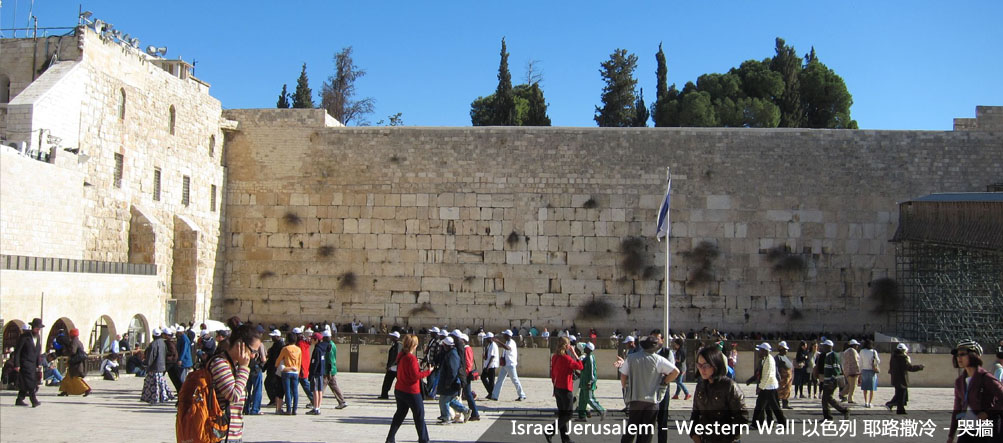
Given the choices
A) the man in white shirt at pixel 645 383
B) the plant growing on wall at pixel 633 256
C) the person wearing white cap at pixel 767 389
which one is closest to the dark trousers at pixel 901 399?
the person wearing white cap at pixel 767 389

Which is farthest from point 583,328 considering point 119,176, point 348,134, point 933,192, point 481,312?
Answer: point 119,176

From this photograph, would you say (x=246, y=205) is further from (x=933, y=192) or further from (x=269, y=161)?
(x=933, y=192)

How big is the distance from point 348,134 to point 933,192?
13.6 metres

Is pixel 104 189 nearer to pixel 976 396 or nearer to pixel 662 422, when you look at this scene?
pixel 662 422

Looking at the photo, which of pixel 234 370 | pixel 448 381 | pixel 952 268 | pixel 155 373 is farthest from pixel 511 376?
pixel 952 268

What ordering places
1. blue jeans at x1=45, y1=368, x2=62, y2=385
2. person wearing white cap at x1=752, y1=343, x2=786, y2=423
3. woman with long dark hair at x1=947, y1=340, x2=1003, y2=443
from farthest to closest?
blue jeans at x1=45, y1=368, x2=62, y2=385 → person wearing white cap at x1=752, y1=343, x2=786, y2=423 → woman with long dark hair at x1=947, y1=340, x2=1003, y2=443

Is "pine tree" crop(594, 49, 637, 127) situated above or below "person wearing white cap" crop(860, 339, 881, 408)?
above

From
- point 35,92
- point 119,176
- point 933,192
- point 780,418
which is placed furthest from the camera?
point 933,192

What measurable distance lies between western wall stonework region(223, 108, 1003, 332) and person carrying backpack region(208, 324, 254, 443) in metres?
15.9

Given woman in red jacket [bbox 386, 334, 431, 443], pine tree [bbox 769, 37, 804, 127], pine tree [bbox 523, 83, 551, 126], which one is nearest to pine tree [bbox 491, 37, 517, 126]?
pine tree [bbox 523, 83, 551, 126]

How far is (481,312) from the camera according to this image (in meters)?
21.5

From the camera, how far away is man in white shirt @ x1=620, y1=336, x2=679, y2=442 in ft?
22.5

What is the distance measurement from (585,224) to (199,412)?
1677 cm

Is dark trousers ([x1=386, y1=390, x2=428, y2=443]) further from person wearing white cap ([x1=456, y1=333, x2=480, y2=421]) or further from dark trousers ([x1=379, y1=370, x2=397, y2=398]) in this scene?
dark trousers ([x1=379, y1=370, x2=397, y2=398])
